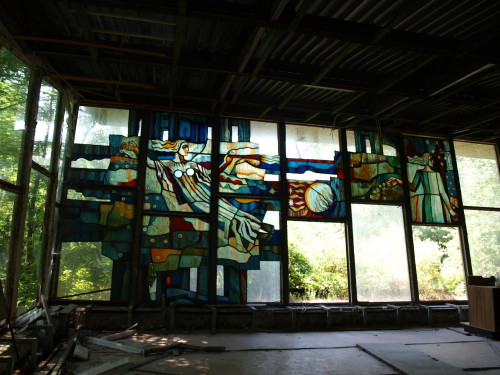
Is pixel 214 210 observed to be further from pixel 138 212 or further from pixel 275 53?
pixel 275 53

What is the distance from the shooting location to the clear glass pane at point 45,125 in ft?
16.7

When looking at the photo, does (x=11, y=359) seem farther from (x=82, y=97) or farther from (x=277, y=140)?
(x=277, y=140)

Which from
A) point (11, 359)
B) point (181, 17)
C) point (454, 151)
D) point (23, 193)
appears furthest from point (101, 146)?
point (454, 151)

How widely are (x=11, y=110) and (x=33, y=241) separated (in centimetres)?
204

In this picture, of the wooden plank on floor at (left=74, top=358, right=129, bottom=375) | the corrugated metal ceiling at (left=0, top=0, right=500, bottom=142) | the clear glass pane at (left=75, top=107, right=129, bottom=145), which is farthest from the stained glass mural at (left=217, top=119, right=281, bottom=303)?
the wooden plank on floor at (left=74, top=358, right=129, bottom=375)

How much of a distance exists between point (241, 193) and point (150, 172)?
1788 mm

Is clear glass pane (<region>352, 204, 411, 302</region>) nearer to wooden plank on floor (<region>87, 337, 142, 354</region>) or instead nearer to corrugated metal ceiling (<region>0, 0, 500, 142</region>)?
corrugated metal ceiling (<region>0, 0, 500, 142</region>)

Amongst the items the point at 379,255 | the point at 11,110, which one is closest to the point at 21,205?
the point at 11,110

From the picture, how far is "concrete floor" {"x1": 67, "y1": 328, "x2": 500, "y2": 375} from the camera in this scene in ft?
12.9

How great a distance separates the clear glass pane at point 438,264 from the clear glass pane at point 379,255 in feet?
1.23

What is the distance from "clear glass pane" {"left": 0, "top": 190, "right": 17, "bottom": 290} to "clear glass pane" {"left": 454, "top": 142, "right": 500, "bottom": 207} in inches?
344

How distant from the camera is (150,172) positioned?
642 cm

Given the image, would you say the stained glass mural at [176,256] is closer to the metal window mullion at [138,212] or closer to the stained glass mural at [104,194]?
the metal window mullion at [138,212]

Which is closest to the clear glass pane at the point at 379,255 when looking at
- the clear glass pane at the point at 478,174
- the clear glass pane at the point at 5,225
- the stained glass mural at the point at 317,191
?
the stained glass mural at the point at 317,191
